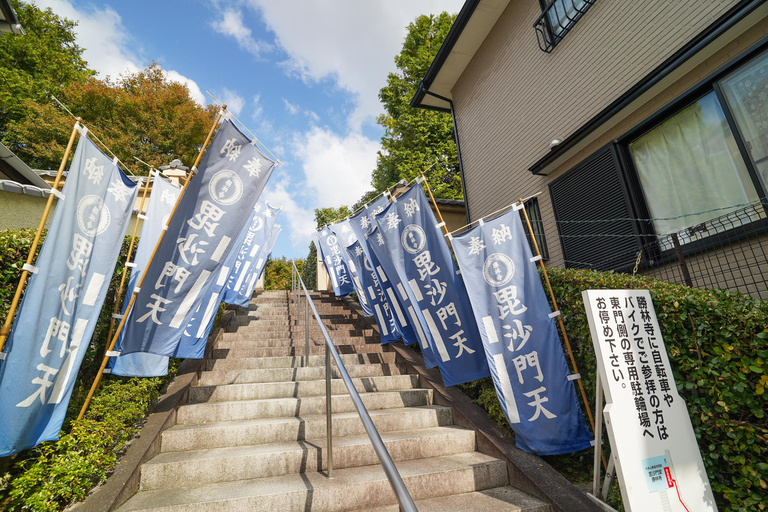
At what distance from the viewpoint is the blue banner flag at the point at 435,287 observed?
189 inches

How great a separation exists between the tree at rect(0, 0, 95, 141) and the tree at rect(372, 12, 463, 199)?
1566 cm

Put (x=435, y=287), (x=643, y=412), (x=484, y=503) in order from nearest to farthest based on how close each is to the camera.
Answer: (x=643, y=412)
(x=484, y=503)
(x=435, y=287)

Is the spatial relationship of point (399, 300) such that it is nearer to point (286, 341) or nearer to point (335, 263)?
point (286, 341)

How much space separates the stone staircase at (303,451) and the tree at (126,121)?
16.9 meters

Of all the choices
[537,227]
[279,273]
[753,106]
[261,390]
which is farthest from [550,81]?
[279,273]

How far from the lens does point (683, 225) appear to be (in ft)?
16.4

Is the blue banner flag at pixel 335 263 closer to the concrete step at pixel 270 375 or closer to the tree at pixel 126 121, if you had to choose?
the concrete step at pixel 270 375

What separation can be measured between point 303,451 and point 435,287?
8.55ft

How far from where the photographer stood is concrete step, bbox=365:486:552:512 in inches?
125

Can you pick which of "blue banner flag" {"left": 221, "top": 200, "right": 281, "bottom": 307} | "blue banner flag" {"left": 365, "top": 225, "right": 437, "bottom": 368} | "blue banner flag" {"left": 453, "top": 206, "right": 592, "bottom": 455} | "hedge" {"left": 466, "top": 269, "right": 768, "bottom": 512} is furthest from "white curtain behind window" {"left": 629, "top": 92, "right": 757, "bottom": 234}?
"blue banner flag" {"left": 221, "top": 200, "right": 281, "bottom": 307}

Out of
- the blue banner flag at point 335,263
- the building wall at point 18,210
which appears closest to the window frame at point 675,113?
the blue banner flag at point 335,263

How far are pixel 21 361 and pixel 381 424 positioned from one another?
347 cm

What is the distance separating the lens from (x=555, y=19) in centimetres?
736

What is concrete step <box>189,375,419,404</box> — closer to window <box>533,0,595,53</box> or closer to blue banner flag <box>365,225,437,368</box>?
blue banner flag <box>365,225,437,368</box>
